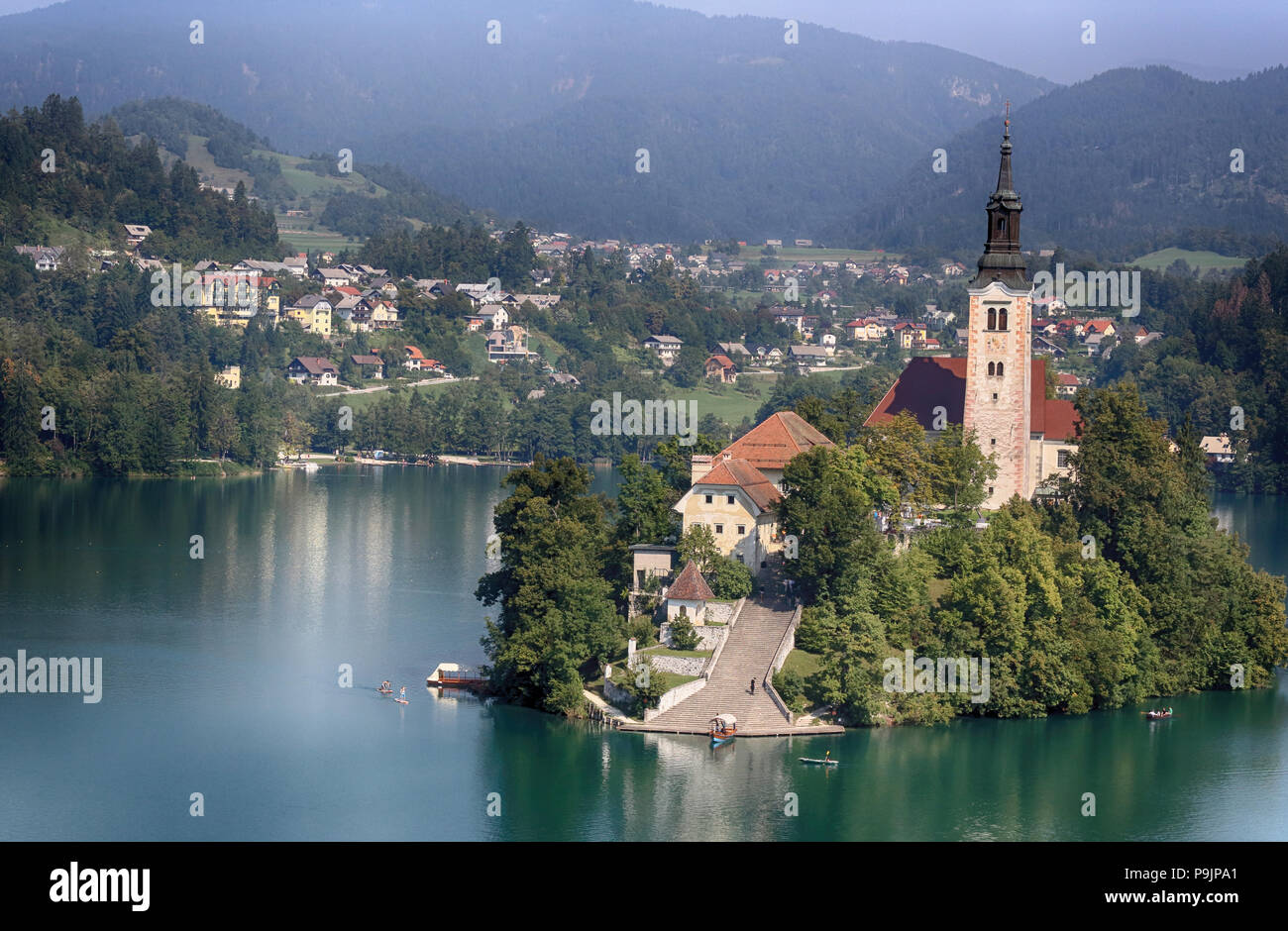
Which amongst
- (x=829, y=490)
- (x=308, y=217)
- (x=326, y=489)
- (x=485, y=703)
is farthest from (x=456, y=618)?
(x=308, y=217)

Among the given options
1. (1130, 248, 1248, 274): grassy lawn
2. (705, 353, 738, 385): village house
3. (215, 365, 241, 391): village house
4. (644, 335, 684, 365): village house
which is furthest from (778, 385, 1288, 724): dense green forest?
(1130, 248, 1248, 274): grassy lawn

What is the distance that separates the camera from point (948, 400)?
175 feet

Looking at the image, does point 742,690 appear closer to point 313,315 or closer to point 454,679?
point 454,679

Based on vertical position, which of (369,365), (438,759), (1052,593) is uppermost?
(369,365)

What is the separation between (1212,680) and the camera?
45.7 meters

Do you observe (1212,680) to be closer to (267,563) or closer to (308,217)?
(267,563)

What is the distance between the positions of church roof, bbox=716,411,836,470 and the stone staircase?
5.81m

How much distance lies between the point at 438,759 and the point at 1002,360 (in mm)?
20545

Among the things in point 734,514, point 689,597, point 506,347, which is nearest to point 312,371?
point 506,347

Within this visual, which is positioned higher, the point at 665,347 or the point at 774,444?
the point at 665,347

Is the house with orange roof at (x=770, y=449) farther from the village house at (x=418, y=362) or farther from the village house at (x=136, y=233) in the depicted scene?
the village house at (x=136, y=233)

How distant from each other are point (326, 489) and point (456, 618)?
3383cm

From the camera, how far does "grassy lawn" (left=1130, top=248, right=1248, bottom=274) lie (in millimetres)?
180875

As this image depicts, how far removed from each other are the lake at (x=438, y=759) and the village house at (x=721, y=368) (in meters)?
71.8
